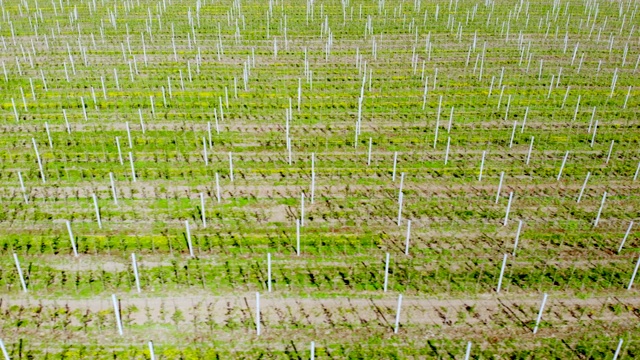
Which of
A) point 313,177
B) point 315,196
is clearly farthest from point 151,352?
point 315,196

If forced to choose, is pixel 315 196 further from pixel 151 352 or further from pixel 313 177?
pixel 151 352

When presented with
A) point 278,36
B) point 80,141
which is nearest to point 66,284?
point 80,141

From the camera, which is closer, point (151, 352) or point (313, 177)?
point (151, 352)

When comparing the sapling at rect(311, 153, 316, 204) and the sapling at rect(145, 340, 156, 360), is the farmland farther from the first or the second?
the sapling at rect(311, 153, 316, 204)

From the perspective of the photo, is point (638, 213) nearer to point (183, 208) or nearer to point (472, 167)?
point (472, 167)

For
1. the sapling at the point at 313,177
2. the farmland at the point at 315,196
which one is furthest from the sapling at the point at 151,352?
the sapling at the point at 313,177

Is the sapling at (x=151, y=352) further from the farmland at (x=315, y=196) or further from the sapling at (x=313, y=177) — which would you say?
the sapling at (x=313, y=177)

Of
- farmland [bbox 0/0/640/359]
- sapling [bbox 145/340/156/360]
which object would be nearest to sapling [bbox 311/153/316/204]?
farmland [bbox 0/0/640/359]

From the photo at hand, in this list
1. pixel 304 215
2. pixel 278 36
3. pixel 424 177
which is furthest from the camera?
pixel 278 36
